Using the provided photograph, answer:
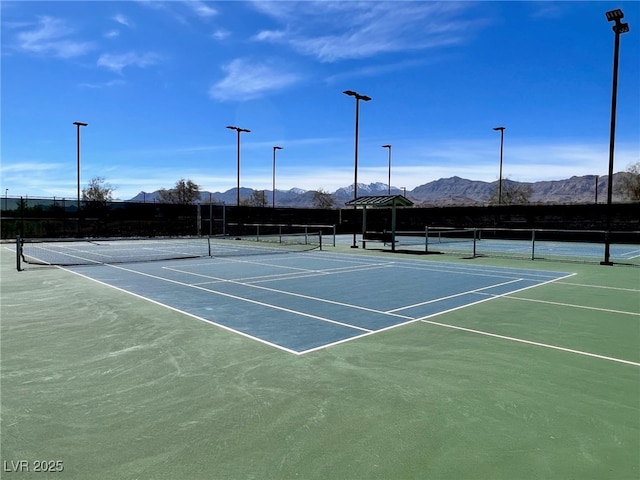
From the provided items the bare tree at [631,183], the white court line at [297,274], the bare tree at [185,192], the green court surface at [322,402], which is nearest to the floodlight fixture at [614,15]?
the white court line at [297,274]

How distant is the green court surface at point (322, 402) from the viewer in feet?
10.1

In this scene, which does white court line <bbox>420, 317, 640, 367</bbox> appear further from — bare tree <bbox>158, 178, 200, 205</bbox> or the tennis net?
bare tree <bbox>158, 178, 200, 205</bbox>

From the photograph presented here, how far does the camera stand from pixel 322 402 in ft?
13.3

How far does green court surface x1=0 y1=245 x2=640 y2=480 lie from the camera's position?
3.08m

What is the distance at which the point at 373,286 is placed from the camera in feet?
36.4

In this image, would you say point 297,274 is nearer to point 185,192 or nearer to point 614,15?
point 614,15

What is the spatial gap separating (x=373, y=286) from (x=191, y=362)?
6610mm

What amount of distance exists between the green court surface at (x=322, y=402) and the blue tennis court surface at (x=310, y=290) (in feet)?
1.82

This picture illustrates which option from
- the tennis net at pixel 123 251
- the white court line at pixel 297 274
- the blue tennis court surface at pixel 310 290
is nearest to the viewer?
the blue tennis court surface at pixel 310 290

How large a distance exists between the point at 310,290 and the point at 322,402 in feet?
20.9

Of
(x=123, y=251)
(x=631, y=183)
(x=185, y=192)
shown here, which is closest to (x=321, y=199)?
(x=185, y=192)

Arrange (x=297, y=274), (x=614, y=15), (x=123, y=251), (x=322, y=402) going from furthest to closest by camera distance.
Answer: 1. (x=123, y=251)
2. (x=614, y=15)
3. (x=297, y=274)
4. (x=322, y=402)

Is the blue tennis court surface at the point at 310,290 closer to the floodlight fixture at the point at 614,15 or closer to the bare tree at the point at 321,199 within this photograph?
the floodlight fixture at the point at 614,15

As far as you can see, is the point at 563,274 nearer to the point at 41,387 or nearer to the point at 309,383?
the point at 309,383
